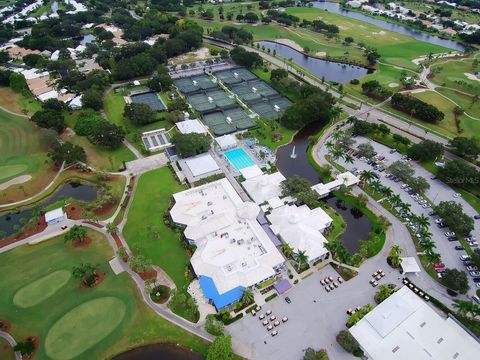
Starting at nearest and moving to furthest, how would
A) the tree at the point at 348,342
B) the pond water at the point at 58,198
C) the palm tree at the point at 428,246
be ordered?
1. the tree at the point at 348,342
2. the palm tree at the point at 428,246
3. the pond water at the point at 58,198

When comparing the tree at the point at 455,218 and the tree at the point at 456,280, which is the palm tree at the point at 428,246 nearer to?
the tree at the point at 456,280

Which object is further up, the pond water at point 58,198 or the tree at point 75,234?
the tree at point 75,234

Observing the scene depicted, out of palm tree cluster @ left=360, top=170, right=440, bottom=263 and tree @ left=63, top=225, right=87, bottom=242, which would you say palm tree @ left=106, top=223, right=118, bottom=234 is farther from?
palm tree cluster @ left=360, top=170, right=440, bottom=263

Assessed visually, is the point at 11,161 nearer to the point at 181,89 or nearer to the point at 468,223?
the point at 181,89

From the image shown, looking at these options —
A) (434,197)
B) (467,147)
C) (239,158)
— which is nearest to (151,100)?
(239,158)

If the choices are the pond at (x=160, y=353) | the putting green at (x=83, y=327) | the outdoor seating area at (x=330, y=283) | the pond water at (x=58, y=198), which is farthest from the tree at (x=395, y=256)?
the pond water at (x=58, y=198)
